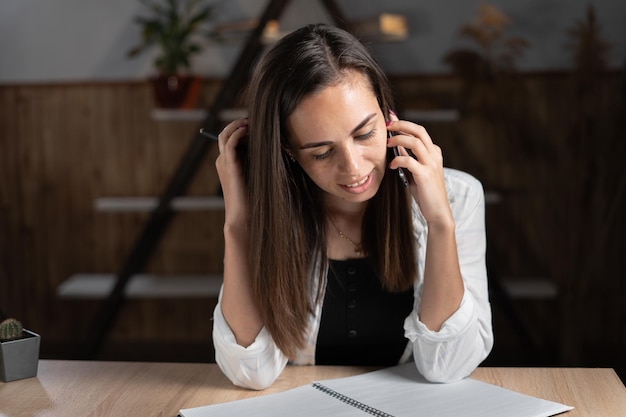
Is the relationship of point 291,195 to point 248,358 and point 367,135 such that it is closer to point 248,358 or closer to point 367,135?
point 367,135

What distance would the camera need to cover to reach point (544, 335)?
13.0ft

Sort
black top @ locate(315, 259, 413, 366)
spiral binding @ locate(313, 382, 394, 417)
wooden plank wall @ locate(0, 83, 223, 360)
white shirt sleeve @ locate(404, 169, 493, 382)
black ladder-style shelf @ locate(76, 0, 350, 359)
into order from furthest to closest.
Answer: wooden plank wall @ locate(0, 83, 223, 360)
black ladder-style shelf @ locate(76, 0, 350, 359)
black top @ locate(315, 259, 413, 366)
white shirt sleeve @ locate(404, 169, 493, 382)
spiral binding @ locate(313, 382, 394, 417)

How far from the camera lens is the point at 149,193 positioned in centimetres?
407

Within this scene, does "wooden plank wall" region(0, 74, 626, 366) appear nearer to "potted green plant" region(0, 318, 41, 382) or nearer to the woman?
the woman

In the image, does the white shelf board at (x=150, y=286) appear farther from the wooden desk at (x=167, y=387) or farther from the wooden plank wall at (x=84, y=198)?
the wooden desk at (x=167, y=387)

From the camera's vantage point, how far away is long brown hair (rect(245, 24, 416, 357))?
150 cm

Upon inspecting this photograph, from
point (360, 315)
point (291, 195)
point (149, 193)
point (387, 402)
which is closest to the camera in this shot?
point (387, 402)

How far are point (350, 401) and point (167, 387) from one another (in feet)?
1.14

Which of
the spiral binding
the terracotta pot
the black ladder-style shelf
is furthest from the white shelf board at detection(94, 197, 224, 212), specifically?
the spiral binding

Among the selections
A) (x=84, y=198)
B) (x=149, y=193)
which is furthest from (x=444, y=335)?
(x=84, y=198)

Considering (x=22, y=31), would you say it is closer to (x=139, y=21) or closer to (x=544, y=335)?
(x=139, y=21)

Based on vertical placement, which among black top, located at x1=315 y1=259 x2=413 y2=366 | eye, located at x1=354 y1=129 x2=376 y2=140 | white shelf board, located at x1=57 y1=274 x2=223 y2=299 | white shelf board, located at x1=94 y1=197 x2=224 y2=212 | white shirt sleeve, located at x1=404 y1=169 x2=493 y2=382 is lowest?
white shelf board, located at x1=57 y1=274 x2=223 y2=299

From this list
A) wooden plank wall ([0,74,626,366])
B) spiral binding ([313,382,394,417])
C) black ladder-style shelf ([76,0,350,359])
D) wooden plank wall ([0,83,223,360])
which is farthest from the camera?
wooden plank wall ([0,83,223,360])

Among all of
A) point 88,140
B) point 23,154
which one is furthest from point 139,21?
point 23,154
